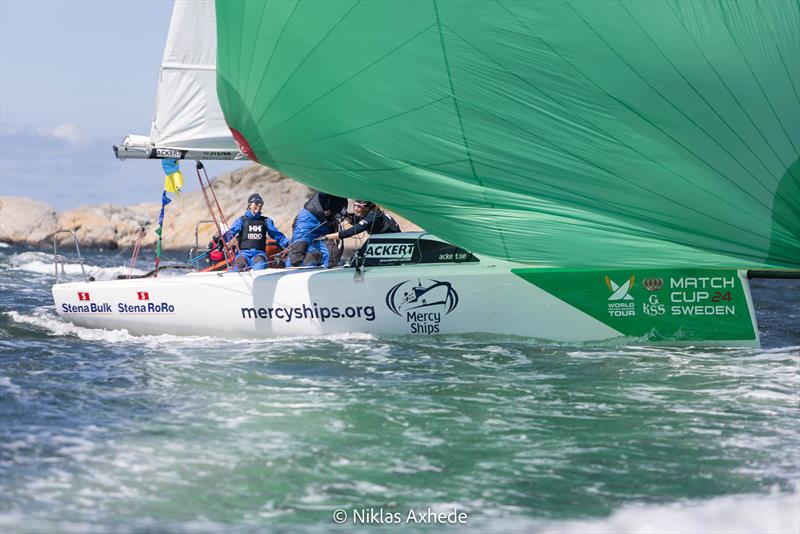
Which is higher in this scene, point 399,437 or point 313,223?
point 313,223

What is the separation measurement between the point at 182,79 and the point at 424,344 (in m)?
3.50

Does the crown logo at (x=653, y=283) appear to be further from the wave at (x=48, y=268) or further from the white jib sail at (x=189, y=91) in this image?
the wave at (x=48, y=268)

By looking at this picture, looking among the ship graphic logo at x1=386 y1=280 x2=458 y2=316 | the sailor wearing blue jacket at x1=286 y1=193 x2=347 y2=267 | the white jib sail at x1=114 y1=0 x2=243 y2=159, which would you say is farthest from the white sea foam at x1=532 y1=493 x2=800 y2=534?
the sailor wearing blue jacket at x1=286 y1=193 x2=347 y2=267

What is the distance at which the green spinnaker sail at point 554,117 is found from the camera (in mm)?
7230

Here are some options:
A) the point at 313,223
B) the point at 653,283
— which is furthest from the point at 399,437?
the point at 313,223

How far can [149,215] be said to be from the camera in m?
53.7

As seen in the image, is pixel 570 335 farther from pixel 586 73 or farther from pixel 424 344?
pixel 586 73

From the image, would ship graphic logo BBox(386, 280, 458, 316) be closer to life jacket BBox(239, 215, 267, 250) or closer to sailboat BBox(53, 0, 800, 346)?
sailboat BBox(53, 0, 800, 346)

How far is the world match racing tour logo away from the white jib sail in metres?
2.20

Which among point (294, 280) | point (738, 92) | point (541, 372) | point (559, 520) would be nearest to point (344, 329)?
point (294, 280)

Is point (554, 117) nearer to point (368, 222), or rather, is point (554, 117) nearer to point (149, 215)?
point (368, 222)

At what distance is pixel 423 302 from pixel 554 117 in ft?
8.00

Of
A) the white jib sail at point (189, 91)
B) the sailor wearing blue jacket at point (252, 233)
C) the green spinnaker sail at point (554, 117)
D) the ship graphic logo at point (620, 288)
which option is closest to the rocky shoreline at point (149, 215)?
the sailor wearing blue jacket at point (252, 233)

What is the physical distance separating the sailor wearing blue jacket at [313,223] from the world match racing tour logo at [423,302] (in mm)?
1472
